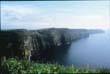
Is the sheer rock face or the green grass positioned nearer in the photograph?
the green grass

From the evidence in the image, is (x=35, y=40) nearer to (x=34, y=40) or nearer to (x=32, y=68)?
(x=34, y=40)

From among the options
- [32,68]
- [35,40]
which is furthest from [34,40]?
[32,68]

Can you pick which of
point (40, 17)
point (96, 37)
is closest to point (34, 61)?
point (40, 17)

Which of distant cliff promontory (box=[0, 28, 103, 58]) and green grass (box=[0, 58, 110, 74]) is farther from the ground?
distant cliff promontory (box=[0, 28, 103, 58])

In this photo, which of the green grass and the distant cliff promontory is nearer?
the green grass
